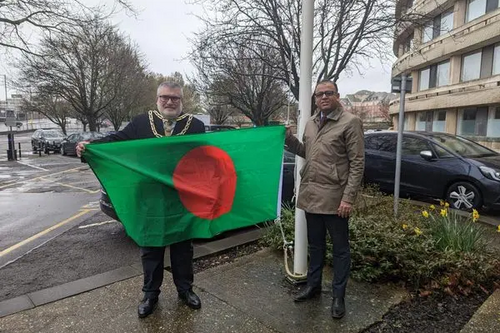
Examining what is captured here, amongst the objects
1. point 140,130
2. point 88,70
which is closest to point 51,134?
point 88,70

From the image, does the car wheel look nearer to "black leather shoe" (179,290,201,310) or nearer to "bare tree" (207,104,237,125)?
"black leather shoe" (179,290,201,310)

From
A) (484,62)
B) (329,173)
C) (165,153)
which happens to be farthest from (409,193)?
(484,62)

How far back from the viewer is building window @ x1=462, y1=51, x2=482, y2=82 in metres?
21.6

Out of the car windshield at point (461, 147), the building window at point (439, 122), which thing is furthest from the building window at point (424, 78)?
the car windshield at point (461, 147)

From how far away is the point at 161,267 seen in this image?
3.32m

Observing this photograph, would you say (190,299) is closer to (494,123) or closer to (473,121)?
(494,123)

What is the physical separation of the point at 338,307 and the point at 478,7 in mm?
24309

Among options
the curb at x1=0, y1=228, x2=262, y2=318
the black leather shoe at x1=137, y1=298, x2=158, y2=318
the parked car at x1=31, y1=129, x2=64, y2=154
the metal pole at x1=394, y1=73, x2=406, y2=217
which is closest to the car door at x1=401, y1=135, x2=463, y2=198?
the metal pole at x1=394, y1=73, x2=406, y2=217

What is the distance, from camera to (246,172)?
3.68 m

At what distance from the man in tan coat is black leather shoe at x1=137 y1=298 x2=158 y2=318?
153cm

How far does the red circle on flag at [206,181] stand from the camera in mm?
3381

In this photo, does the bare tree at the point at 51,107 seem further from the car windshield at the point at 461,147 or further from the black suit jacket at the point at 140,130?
the black suit jacket at the point at 140,130

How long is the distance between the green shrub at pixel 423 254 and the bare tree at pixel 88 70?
27.1 m

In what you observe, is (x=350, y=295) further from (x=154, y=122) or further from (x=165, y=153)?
(x=154, y=122)
